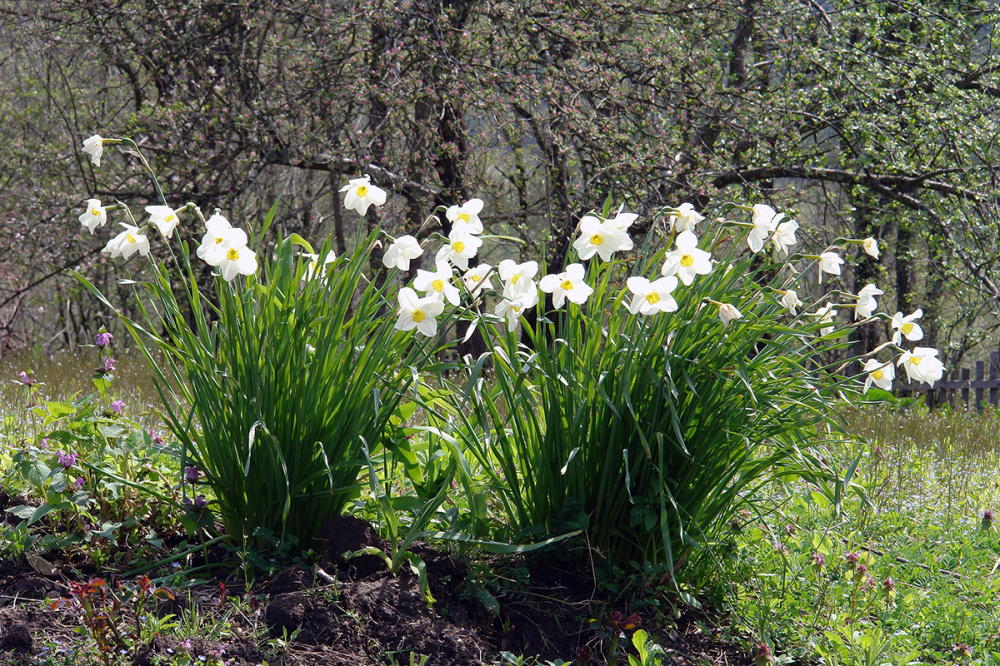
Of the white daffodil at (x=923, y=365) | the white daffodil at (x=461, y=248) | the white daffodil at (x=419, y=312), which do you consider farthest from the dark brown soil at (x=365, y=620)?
the white daffodil at (x=923, y=365)

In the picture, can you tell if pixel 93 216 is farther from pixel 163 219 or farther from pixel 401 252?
pixel 401 252

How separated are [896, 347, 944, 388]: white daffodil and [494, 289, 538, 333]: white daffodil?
934 millimetres

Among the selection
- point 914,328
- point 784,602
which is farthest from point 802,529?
point 914,328

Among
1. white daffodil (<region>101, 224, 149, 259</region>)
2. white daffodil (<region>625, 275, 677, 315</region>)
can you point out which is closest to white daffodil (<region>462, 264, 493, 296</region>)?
white daffodil (<region>625, 275, 677, 315</region>)

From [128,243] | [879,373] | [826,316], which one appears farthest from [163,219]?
[879,373]

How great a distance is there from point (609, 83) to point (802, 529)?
4089 millimetres

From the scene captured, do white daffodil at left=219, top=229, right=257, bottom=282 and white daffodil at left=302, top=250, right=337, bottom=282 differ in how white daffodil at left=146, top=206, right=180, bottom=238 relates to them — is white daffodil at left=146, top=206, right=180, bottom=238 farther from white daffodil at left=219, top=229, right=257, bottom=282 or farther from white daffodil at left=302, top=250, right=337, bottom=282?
white daffodil at left=302, top=250, right=337, bottom=282

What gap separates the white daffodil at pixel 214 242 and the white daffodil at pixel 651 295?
37.8 inches

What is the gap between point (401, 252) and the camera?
1980mm

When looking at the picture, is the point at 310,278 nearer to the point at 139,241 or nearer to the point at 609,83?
the point at 139,241

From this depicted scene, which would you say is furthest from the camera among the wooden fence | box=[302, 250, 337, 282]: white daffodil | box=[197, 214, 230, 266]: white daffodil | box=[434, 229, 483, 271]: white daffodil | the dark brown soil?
the wooden fence

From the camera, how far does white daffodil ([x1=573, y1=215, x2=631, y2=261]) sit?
188 centimetres

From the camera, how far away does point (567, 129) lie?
5.99 meters

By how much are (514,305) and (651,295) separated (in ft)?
1.06
